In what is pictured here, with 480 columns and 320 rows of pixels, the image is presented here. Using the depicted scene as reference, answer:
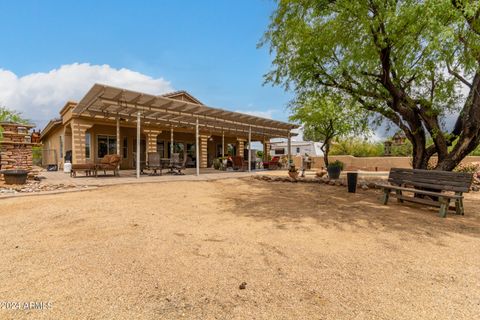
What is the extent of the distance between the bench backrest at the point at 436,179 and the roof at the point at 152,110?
7958mm

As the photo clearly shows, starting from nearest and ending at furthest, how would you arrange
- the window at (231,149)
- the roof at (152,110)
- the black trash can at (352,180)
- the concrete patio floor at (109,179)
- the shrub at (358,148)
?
the black trash can at (352,180) → the concrete patio floor at (109,179) → the roof at (152,110) → the shrub at (358,148) → the window at (231,149)

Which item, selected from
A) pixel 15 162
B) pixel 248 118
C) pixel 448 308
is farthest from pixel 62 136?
pixel 448 308

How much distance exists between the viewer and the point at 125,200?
5777mm

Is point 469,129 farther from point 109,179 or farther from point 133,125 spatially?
point 133,125

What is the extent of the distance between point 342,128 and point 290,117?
12.2ft

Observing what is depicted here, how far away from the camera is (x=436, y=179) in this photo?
543 cm

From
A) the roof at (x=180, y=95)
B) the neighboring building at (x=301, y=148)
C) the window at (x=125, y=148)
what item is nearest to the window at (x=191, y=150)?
the roof at (x=180, y=95)

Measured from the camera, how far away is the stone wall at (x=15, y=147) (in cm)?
840

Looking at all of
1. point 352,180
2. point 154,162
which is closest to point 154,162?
point 154,162

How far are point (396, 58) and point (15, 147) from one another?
39.6ft

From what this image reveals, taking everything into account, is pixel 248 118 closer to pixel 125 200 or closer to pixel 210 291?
pixel 125 200

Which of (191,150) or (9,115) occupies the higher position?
(9,115)

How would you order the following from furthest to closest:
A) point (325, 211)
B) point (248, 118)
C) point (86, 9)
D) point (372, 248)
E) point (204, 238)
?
point (248, 118)
point (86, 9)
point (325, 211)
point (204, 238)
point (372, 248)

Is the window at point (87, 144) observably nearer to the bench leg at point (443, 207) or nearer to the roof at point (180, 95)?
the roof at point (180, 95)
